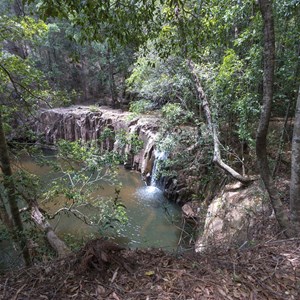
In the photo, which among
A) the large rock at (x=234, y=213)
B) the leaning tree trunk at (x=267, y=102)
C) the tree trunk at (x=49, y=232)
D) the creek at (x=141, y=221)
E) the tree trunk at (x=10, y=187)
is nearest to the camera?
the leaning tree trunk at (x=267, y=102)

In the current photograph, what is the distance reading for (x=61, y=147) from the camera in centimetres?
455

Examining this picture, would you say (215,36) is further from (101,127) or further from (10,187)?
(101,127)

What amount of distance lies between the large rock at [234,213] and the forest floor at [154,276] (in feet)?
7.46

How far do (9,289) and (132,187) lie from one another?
327 inches

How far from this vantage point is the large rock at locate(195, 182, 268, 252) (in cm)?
437

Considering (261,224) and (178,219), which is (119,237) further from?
(261,224)

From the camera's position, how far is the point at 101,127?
44.7 feet

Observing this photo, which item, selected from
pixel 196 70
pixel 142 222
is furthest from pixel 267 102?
pixel 142 222

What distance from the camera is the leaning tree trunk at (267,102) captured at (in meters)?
2.29

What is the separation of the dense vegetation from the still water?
4.70 ft

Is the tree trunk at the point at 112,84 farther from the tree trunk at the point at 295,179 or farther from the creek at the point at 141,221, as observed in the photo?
the tree trunk at the point at 295,179

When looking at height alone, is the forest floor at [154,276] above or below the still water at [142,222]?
above

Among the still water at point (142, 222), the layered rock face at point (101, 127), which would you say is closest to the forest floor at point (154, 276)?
the still water at point (142, 222)

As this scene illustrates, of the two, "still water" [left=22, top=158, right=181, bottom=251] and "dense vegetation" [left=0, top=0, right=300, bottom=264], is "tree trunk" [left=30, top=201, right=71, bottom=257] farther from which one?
"still water" [left=22, top=158, right=181, bottom=251]
